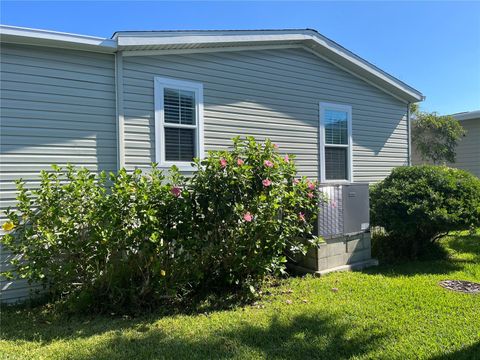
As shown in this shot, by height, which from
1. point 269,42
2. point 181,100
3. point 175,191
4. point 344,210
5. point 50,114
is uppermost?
point 269,42

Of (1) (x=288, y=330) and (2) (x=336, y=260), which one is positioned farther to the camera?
(2) (x=336, y=260)

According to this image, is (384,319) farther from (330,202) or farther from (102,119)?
(102,119)

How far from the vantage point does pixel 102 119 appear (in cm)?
495

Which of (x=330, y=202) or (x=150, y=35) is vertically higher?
(x=150, y=35)

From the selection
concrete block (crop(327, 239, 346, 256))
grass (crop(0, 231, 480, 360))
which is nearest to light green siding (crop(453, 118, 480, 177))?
concrete block (crop(327, 239, 346, 256))

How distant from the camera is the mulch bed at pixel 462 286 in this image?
4488 mm

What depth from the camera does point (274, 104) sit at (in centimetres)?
675

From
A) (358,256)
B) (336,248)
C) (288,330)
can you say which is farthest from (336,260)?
(288,330)

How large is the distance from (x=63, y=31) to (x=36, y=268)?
9.91 ft

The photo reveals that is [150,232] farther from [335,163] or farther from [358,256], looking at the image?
[335,163]

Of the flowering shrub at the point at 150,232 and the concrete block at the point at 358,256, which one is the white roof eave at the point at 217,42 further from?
the concrete block at the point at 358,256

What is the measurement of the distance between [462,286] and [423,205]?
133 centimetres

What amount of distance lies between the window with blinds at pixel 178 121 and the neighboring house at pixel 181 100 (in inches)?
0.6

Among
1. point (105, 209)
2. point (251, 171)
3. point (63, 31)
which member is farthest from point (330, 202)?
point (63, 31)
